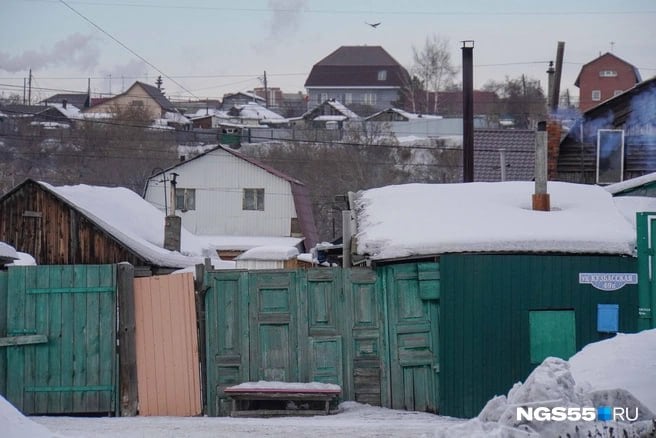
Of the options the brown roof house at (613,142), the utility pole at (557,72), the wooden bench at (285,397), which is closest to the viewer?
the wooden bench at (285,397)

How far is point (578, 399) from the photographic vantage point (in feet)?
26.1

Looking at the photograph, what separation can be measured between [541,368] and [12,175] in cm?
5013

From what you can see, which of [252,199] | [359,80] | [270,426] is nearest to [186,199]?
[252,199]

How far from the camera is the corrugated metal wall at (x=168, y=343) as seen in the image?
13.6m

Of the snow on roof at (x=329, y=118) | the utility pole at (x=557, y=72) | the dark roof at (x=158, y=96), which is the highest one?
the dark roof at (x=158, y=96)

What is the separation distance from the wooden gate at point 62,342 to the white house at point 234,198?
121 ft

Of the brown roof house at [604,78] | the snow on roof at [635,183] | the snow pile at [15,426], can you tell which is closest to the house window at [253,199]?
the brown roof house at [604,78]

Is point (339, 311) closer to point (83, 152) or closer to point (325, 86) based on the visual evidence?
point (83, 152)

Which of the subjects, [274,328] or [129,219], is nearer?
[274,328]

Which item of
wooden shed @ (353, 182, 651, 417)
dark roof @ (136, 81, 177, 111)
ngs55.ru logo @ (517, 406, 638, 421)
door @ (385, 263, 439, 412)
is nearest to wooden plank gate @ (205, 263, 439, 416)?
door @ (385, 263, 439, 412)

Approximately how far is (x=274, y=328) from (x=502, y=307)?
3.16m

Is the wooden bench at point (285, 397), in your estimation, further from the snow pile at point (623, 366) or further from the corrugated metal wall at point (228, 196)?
the corrugated metal wall at point (228, 196)

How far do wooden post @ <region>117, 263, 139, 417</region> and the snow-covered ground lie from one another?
22.7 inches

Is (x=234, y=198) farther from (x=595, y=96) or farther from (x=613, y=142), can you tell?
(x=613, y=142)
